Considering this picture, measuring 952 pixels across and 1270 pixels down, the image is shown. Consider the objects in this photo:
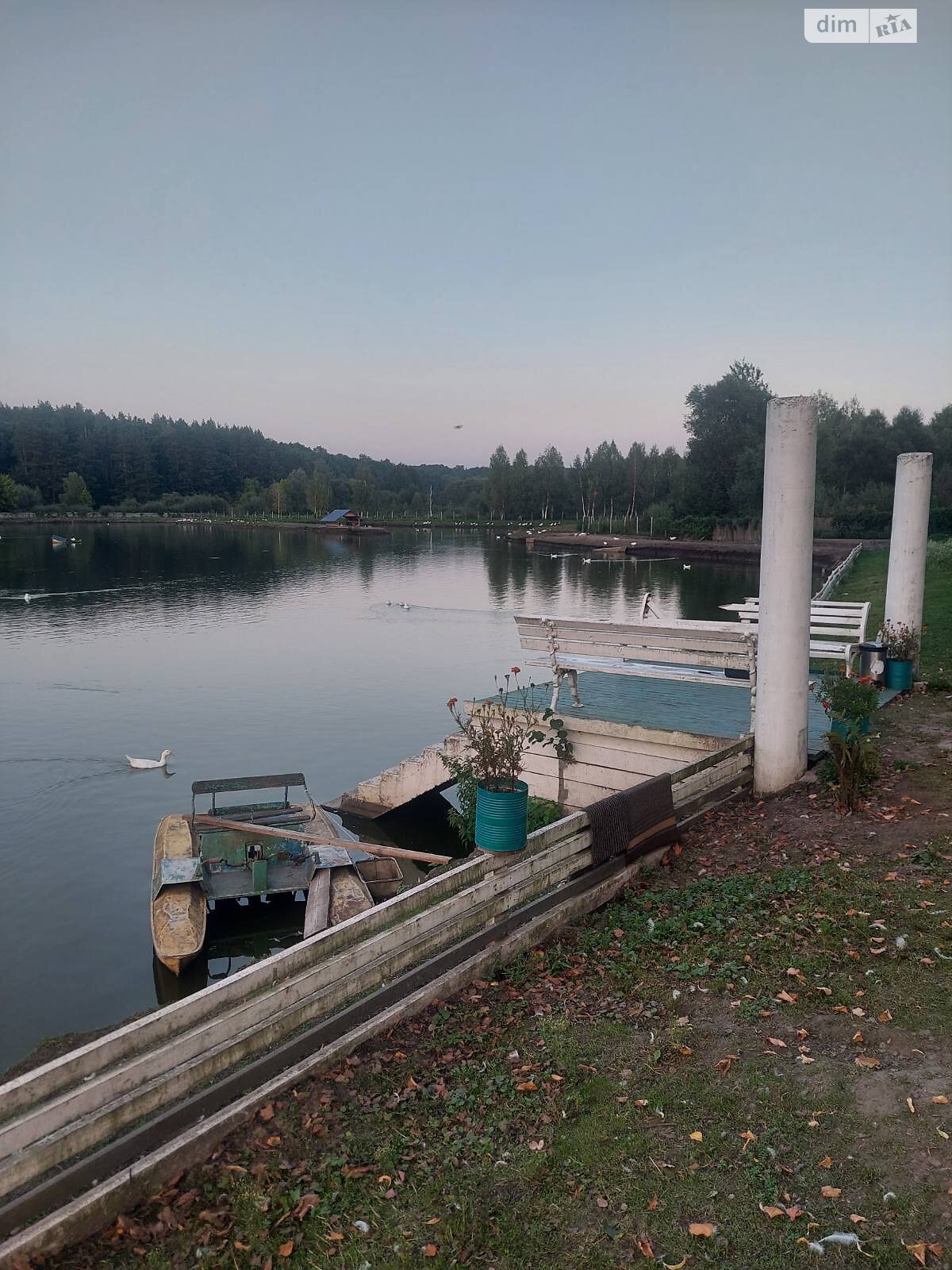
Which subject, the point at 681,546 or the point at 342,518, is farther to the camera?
the point at 342,518

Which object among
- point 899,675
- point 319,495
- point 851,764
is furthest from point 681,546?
point 319,495

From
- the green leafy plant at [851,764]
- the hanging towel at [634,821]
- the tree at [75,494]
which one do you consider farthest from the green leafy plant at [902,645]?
the tree at [75,494]

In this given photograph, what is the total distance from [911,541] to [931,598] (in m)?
11.8

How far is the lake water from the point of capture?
994 centimetres

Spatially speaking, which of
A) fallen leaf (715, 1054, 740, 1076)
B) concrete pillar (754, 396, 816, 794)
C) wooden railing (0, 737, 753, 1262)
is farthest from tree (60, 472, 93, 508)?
fallen leaf (715, 1054, 740, 1076)

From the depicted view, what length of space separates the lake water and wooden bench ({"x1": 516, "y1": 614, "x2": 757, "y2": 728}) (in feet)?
15.7

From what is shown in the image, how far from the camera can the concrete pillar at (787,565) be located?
7.29 metres

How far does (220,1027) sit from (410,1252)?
4.52ft

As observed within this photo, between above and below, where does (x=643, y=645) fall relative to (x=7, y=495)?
below

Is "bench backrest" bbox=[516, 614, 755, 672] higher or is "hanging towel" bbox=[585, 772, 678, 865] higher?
"bench backrest" bbox=[516, 614, 755, 672]

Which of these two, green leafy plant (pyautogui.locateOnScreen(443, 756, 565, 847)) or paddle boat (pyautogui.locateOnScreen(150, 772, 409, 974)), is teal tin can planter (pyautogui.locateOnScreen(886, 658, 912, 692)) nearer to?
green leafy plant (pyautogui.locateOnScreen(443, 756, 565, 847))

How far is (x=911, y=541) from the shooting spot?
463 inches

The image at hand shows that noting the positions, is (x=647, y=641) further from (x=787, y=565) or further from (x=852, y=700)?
(x=852, y=700)

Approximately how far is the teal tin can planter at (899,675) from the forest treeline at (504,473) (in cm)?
4192
